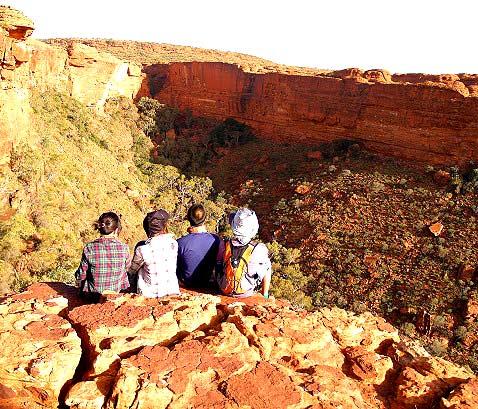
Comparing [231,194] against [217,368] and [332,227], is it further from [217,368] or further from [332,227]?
[217,368]

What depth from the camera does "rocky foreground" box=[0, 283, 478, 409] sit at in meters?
2.71

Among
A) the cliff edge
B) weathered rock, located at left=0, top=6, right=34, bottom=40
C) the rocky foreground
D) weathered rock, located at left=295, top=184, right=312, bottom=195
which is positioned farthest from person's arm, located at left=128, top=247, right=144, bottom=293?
the cliff edge

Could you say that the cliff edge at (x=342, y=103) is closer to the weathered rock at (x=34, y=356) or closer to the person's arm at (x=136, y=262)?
the person's arm at (x=136, y=262)

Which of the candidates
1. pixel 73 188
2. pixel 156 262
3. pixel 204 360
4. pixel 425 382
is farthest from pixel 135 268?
pixel 73 188

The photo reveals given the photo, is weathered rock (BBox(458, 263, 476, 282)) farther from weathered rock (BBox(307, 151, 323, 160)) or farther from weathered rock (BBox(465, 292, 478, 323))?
weathered rock (BBox(307, 151, 323, 160))

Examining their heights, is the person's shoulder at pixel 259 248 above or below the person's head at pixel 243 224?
below

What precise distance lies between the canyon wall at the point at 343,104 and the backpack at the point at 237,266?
1840cm

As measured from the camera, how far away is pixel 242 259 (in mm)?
4289

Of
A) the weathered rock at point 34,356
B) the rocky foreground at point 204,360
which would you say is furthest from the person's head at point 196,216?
the weathered rock at point 34,356

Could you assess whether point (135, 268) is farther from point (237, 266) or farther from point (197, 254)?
point (237, 266)

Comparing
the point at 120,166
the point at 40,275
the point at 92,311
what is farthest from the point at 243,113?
the point at 92,311

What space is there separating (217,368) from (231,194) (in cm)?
2147

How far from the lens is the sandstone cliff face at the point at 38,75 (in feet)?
45.5

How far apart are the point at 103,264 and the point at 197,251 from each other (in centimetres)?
98
